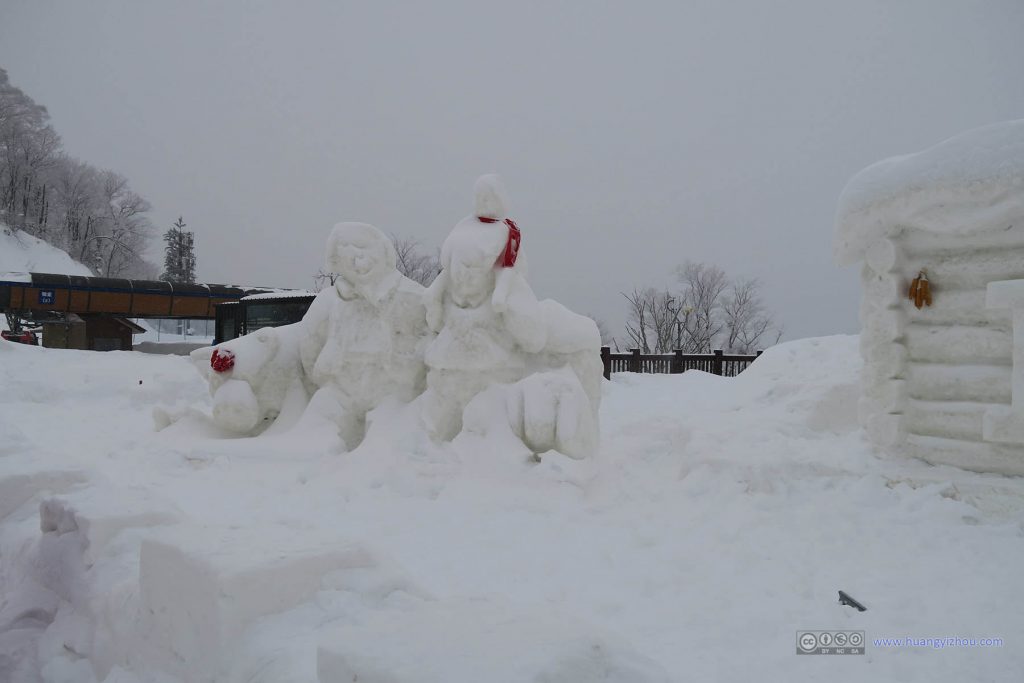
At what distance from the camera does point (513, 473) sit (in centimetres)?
474

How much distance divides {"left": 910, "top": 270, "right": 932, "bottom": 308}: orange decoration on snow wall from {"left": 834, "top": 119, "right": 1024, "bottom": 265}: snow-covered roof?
411mm

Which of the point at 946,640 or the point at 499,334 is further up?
the point at 499,334

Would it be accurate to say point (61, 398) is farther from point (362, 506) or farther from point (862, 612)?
point (862, 612)

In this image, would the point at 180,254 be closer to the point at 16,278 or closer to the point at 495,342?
the point at 16,278

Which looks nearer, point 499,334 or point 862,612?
point 862,612

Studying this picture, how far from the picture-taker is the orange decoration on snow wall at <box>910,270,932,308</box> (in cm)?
473

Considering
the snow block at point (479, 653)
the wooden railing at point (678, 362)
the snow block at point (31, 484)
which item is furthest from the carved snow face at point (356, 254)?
the wooden railing at point (678, 362)

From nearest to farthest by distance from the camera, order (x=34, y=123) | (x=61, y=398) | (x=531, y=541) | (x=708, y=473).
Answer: (x=531, y=541)
(x=708, y=473)
(x=61, y=398)
(x=34, y=123)

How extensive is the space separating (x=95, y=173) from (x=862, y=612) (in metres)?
43.6

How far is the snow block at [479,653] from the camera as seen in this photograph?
140 cm

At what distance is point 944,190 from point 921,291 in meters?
0.79

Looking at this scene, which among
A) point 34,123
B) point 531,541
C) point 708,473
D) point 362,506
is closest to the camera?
point 531,541

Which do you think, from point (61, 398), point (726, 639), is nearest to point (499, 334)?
point (726, 639)

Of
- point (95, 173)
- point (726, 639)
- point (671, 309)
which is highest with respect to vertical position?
point (95, 173)
